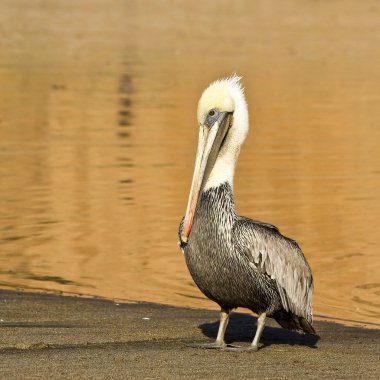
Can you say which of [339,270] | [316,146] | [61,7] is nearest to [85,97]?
[316,146]

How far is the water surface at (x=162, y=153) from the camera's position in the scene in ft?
36.6

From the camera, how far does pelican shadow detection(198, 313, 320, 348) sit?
25.7ft

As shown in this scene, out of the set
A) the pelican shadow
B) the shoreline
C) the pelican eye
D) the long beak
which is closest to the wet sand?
the pelican shadow

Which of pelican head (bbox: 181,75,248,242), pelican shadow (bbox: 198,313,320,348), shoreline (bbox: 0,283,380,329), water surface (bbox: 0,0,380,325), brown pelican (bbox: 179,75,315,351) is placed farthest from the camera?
water surface (bbox: 0,0,380,325)

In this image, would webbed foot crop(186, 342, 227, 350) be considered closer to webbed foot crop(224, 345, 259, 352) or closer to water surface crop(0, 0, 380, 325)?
webbed foot crop(224, 345, 259, 352)

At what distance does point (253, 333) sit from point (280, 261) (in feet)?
3.40

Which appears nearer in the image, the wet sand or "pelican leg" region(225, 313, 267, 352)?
the wet sand

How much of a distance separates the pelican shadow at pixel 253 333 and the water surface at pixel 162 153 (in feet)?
3.40

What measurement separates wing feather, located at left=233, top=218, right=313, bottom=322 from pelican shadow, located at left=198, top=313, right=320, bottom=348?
39 centimetres

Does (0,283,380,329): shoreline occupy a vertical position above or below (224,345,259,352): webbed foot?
below

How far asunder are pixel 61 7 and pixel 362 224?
3623 cm

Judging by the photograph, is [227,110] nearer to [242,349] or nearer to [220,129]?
[220,129]

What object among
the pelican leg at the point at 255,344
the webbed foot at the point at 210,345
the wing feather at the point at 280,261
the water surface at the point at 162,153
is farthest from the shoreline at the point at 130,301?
the webbed foot at the point at 210,345

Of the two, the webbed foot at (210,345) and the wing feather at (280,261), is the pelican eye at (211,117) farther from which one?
the webbed foot at (210,345)
